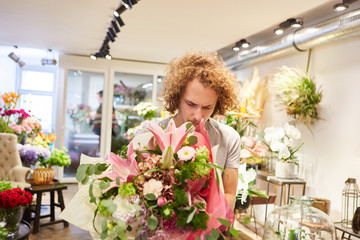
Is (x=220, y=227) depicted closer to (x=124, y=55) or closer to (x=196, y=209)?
(x=196, y=209)

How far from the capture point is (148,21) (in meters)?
4.57

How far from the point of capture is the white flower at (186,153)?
3.08 ft

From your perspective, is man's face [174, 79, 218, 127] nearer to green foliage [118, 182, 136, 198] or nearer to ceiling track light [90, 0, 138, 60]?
green foliage [118, 182, 136, 198]

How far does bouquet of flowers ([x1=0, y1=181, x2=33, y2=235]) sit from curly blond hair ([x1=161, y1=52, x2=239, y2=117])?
1.74m

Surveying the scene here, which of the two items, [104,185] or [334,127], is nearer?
[104,185]

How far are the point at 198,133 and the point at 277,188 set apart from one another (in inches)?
174

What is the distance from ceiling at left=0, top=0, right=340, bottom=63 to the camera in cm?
386

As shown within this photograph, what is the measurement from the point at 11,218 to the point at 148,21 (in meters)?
2.81

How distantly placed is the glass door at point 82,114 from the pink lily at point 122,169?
6.73m

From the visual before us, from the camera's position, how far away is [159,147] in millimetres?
1014

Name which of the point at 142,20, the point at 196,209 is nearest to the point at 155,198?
the point at 196,209

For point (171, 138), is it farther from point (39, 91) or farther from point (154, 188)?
point (39, 91)

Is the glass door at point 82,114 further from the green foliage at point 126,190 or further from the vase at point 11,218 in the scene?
the green foliage at point 126,190

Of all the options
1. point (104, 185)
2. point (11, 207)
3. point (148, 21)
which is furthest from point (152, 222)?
point (148, 21)
